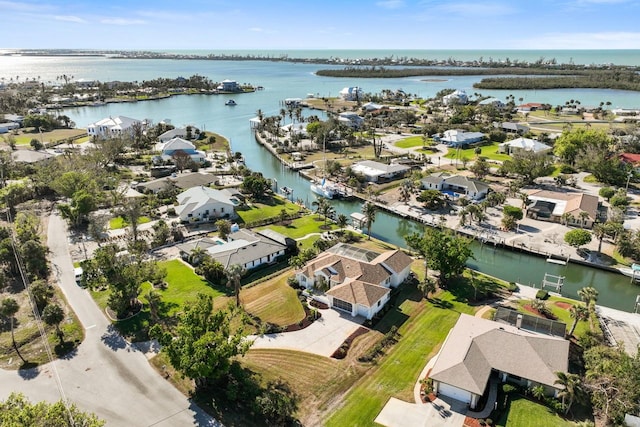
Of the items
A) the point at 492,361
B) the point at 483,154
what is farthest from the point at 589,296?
the point at 483,154

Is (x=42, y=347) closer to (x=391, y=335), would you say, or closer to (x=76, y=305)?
(x=76, y=305)

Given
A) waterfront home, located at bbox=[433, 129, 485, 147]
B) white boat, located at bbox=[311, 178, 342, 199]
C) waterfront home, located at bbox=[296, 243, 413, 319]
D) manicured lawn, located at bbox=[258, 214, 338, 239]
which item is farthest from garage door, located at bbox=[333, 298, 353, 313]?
waterfront home, located at bbox=[433, 129, 485, 147]

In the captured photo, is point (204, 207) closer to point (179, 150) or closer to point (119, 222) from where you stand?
point (119, 222)

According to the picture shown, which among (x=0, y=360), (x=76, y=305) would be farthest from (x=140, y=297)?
(x=0, y=360)

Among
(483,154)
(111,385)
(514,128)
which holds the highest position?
(514,128)

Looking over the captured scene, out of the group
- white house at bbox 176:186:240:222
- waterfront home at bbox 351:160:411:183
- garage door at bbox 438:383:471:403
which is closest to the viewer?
garage door at bbox 438:383:471:403

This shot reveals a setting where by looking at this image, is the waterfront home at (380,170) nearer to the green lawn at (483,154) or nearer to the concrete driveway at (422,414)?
the green lawn at (483,154)

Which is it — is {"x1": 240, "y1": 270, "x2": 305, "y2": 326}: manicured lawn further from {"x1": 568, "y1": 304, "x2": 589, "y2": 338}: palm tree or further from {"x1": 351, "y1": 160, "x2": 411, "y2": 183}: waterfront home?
{"x1": 351, "y1": 160, "x2": 411, "y2": 183}: waterfront home
